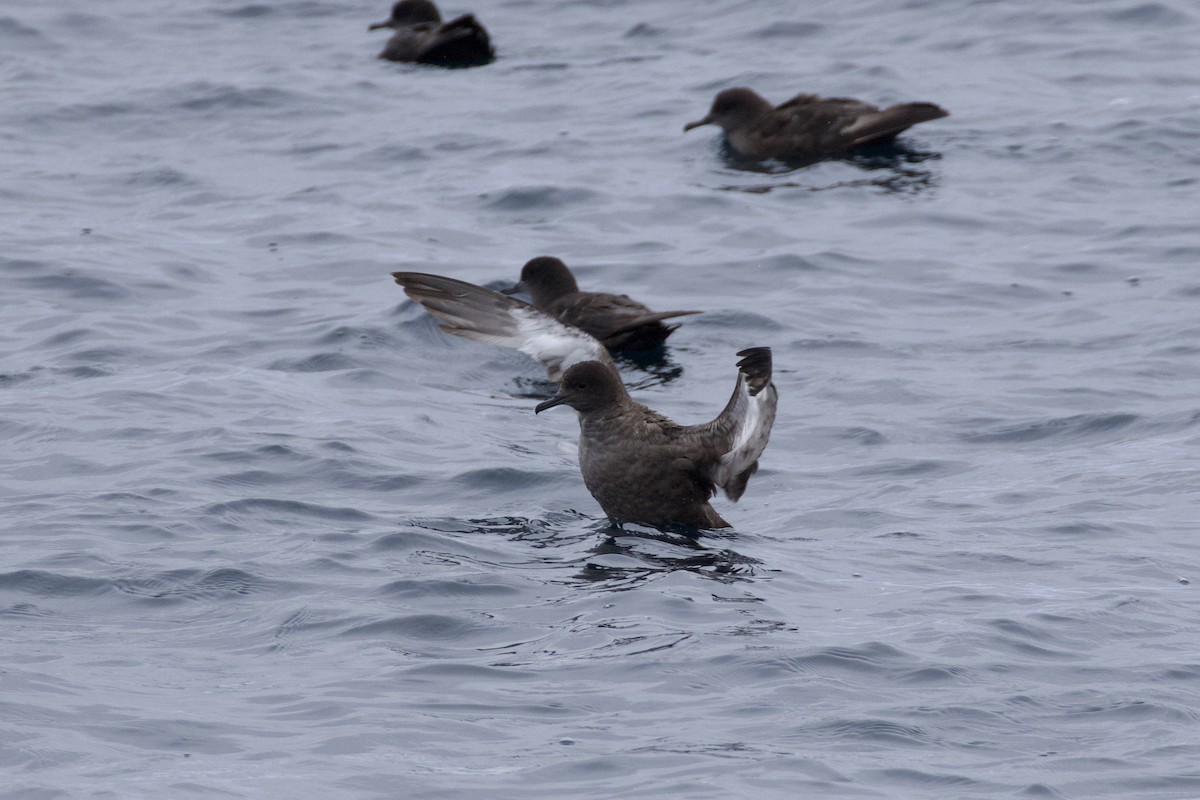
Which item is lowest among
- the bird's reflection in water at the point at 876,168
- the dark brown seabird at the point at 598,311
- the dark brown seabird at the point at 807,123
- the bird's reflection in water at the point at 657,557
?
the bird's reflection in water at the point at 657,557

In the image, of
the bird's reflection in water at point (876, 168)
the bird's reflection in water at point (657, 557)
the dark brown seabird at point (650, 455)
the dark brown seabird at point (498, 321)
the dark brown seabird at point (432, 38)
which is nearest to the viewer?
the bird's reflection in water at point (657, 557)

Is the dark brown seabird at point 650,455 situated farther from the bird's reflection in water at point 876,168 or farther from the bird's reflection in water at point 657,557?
the bird's reflection in water at point 876,168

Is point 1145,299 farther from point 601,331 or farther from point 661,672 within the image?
point 661,672

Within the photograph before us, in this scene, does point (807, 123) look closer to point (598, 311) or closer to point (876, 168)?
point (876, 168)

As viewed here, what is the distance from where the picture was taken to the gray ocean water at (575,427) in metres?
5.84

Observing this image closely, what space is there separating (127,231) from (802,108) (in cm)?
553

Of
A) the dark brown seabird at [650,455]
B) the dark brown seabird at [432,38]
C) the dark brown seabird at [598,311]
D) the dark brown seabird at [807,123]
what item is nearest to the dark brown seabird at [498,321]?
the dark brown seabird at [650,455]

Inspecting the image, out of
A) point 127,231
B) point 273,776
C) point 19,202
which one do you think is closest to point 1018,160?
point 127,231

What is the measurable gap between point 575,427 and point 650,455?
210 centimetres

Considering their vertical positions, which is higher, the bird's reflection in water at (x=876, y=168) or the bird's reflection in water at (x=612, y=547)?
the bird's reflection in water at (x=876, y=168)

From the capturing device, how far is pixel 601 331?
11148 millimetres

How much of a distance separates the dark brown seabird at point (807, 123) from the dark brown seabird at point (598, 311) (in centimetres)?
Result: 381

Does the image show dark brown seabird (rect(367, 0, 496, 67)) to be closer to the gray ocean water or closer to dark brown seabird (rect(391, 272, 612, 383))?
the gray ocean water


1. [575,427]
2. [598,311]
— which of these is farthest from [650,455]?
[598,311]
